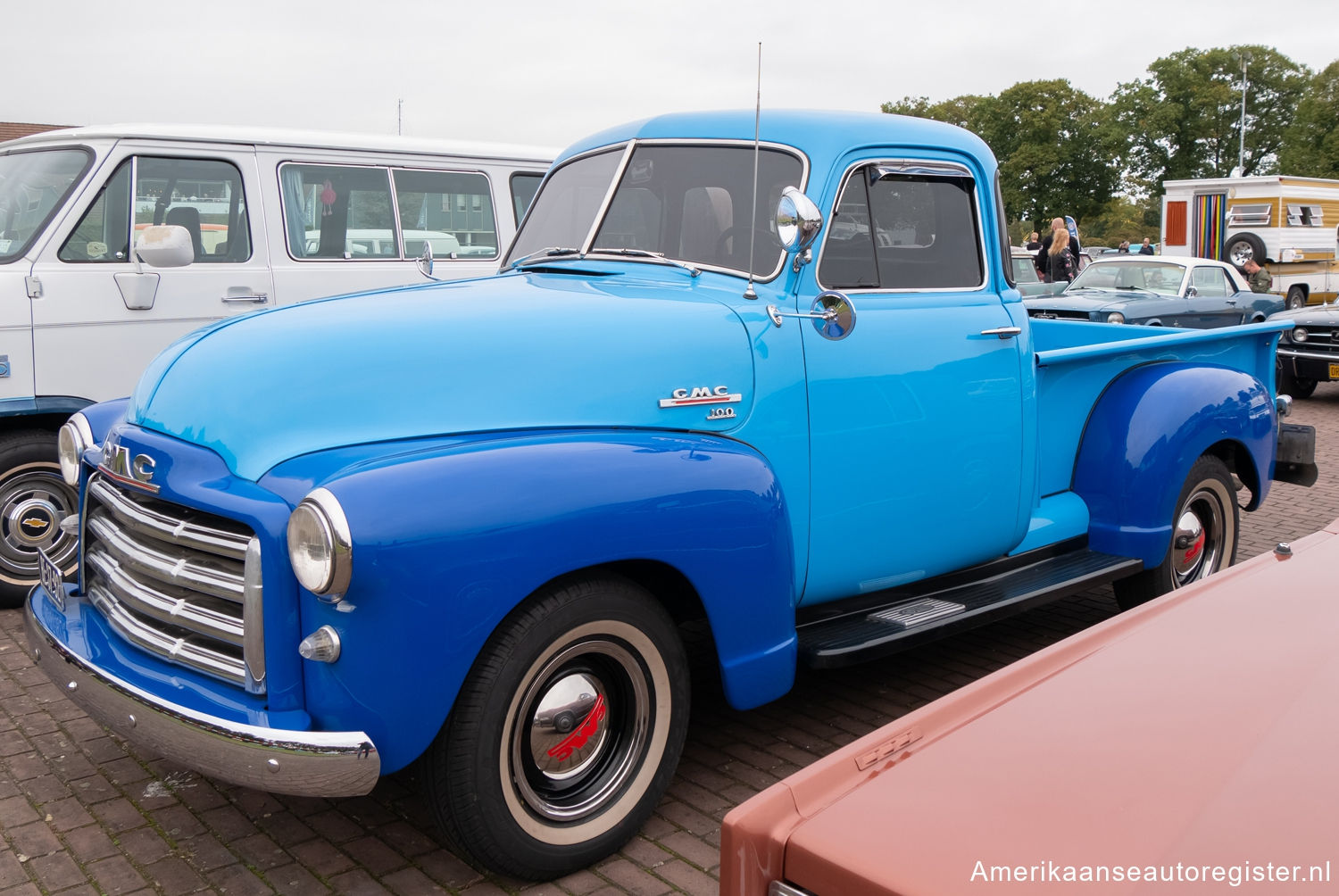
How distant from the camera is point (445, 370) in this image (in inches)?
115

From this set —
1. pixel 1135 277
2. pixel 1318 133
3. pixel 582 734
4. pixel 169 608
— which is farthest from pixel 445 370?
pixel 1318 133

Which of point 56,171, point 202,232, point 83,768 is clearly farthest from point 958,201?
point 56,171

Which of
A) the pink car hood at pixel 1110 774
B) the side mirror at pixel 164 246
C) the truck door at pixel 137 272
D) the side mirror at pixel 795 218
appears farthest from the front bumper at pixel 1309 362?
the pink car hood at pixel 1110 774

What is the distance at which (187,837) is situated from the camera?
315cm

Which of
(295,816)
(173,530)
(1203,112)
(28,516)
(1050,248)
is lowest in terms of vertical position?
(295,816)

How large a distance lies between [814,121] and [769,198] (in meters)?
0.35

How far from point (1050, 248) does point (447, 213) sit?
→ 39.2 feet

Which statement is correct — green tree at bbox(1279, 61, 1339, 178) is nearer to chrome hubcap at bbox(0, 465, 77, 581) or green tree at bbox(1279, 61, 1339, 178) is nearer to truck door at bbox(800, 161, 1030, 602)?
truck door at bbox(800, 161, 1030, 602)

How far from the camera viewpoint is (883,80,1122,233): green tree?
5844 cm

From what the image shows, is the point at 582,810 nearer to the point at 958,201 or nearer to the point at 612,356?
the point at 612,356

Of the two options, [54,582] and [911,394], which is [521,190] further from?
[54,582]

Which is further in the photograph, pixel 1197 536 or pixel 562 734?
pixel 1197 536

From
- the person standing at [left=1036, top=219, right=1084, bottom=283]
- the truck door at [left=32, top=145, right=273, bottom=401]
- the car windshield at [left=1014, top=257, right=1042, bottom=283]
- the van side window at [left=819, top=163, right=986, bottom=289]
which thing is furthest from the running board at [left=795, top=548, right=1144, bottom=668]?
the car windshield at [left=1014, top=257, right=1042, bottom=283]

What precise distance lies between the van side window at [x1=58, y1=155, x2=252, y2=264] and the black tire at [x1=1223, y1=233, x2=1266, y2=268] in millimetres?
20830
